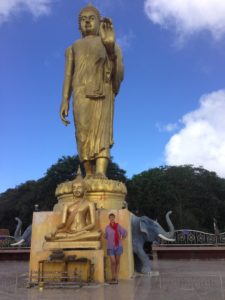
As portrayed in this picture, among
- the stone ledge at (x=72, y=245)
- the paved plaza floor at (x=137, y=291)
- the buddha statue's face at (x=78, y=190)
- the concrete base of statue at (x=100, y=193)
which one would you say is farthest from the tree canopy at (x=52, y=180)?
the paved plaza floor at (x=137, y=291)

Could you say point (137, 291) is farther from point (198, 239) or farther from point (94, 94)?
point (198, 239)

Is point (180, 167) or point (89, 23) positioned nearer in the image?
point (89, 23)

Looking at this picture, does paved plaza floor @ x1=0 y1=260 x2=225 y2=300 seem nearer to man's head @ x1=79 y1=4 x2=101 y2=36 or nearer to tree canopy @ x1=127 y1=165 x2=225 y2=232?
man's head @ x1=79 y1=4 x2=101 y2=36

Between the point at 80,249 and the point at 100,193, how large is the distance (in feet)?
5.00

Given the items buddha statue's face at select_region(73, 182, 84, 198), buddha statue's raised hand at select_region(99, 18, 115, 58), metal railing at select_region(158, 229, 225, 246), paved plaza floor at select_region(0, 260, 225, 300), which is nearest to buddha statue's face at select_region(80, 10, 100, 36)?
buddha statue's raised hand at select_region(99, 18, 115, 58)

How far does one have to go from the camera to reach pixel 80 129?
8828 millimetres

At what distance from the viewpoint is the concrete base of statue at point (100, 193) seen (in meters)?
7.92

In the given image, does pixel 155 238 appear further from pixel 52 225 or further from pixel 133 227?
pixel 52 225

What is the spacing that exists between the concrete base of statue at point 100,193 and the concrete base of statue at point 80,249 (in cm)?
47

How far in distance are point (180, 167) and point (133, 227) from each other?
3778cm

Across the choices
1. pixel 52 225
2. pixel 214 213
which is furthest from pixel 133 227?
pixel 214 213

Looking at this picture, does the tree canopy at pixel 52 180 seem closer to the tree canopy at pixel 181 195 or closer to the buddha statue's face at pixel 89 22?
the tree canopy at pixel 181 195

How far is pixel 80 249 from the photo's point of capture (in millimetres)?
6664

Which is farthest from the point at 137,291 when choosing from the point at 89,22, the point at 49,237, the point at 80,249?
the point at 89,22
